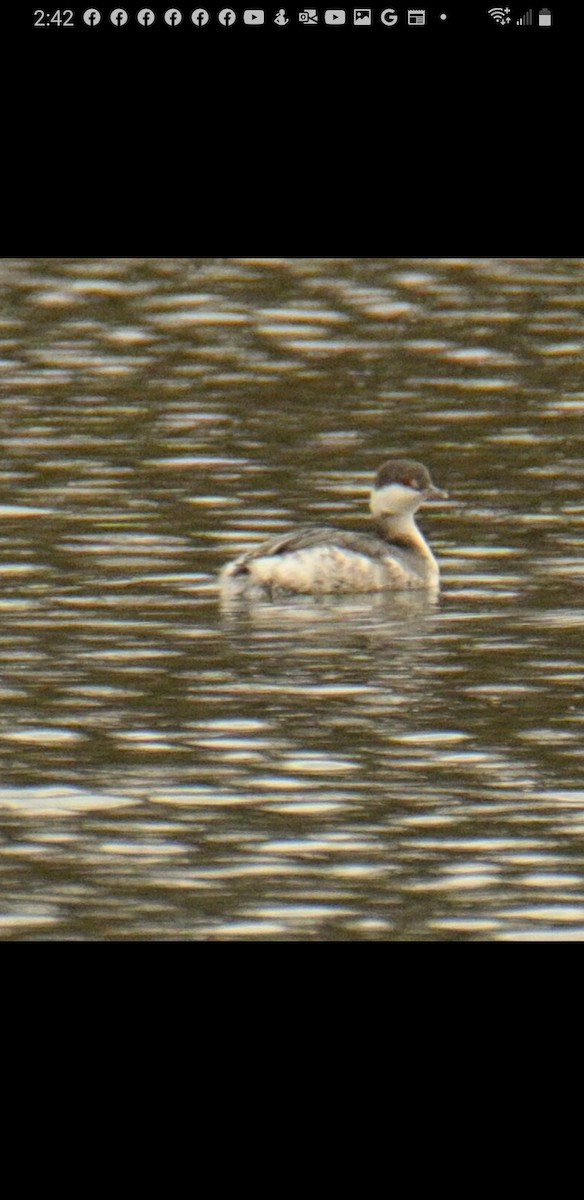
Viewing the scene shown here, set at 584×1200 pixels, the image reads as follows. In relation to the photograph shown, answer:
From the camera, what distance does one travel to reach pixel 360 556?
16.1 meters

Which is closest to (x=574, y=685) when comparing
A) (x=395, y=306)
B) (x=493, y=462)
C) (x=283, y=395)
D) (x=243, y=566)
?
(x=243, y=566)

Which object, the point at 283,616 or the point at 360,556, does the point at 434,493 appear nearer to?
the point at 360,556

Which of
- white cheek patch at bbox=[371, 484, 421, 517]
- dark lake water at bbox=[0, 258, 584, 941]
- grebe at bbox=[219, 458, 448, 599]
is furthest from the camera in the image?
white cheek patch at bbox=[371, 484, 421, 517]

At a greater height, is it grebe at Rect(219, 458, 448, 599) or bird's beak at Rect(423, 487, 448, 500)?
bird's beak at Rect(423, 487, 448, 500)

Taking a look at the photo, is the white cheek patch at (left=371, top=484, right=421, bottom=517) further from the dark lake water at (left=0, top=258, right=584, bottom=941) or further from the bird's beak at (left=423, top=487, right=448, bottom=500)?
the dark lake water at (left=0, top=258, right=584, bottom=941)

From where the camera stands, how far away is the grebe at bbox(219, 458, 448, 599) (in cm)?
1561

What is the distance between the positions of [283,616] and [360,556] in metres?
0.81

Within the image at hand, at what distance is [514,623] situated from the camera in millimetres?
14867

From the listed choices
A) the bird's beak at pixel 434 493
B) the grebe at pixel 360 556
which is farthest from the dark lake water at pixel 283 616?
the bird's beak at pixel 434 493

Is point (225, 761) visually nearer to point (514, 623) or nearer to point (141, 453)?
point (514, 623)

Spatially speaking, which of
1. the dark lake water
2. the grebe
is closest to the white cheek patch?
the grebe

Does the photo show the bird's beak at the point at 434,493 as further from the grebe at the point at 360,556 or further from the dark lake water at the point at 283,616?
the dark lake water at the point at 283,616

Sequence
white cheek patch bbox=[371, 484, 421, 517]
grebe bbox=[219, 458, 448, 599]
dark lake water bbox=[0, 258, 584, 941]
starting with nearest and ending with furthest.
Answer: dark lake water bbox=[0, 258, 584, 941]
grebe bbox=[219, 458, 448, 599]
white cheek patch bbox=[371, 484, 421, 517]

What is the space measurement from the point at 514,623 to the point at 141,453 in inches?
185
